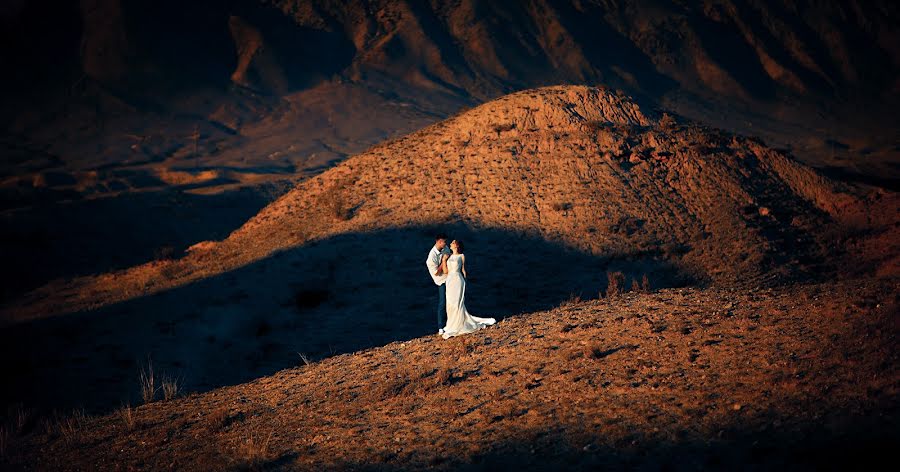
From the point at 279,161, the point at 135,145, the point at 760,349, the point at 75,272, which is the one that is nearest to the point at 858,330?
the point at 760,349

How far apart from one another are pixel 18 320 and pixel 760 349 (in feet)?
61.3

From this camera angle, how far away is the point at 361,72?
88.9 metres

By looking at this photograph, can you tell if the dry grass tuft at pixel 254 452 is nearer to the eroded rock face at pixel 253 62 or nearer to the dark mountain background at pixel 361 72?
the dark mountain background at pixel 361 72

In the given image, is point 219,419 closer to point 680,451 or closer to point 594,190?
point 680,451

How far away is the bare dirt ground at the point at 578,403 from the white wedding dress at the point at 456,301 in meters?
0.33

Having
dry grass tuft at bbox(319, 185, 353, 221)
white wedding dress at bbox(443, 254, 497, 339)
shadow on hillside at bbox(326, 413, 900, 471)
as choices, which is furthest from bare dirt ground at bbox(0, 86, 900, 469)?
white wedding dress at bbox(443, 254, 497, 339)

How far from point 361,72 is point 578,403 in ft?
284

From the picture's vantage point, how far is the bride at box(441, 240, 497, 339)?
10148mm

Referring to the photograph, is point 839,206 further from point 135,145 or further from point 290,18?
point 290,18

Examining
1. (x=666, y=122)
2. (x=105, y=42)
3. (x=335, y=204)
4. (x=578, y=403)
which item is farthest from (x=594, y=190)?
(x=105, y=42)

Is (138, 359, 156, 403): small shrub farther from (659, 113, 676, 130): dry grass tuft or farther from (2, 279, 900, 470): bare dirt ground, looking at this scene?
(659, 113, 676, 130): dry grass tuft

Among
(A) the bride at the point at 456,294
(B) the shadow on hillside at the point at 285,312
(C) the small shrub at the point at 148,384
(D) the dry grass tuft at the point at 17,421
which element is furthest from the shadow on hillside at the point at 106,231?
(A) the bride at the point at 456,294

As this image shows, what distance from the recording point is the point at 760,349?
7.29m

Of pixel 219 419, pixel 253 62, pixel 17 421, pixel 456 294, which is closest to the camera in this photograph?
pixel 219 419
